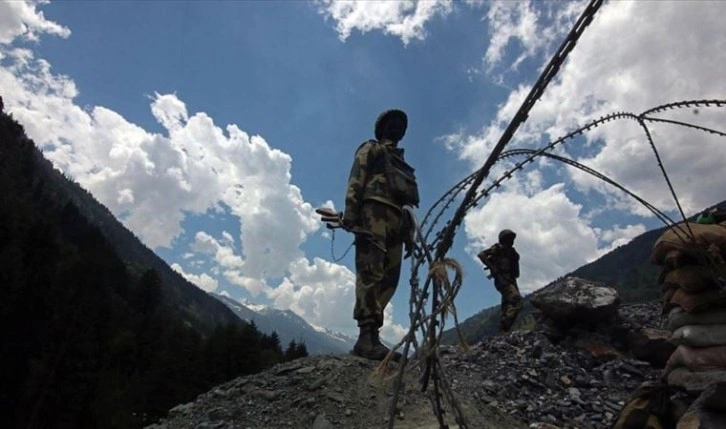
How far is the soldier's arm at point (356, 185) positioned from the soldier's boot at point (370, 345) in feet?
4.76

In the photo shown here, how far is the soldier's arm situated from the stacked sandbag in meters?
3.67

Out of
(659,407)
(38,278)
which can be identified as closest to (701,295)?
(659,407)

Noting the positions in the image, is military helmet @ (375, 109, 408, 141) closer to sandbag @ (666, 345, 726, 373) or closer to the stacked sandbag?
the stacked sandbag

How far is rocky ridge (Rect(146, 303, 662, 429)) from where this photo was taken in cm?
539

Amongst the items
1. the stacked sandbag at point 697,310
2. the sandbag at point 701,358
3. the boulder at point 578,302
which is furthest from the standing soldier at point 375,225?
the boulder at point 578,302

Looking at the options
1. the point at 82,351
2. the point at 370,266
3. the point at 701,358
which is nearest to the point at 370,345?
the point at 370,266

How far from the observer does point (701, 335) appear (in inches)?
192

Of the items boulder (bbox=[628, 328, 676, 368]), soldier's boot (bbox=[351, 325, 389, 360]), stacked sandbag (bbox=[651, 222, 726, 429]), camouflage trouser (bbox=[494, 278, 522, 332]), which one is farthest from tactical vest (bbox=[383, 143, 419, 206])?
camouflage trouser (bbox=[494, 278, 522, 332])

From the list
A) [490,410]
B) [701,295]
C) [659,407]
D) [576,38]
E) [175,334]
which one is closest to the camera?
[576,38]

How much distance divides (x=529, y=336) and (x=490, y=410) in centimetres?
365

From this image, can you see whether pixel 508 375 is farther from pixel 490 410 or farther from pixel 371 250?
pixel 371 250

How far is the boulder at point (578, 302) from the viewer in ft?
30.3

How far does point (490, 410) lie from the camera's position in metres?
6.22

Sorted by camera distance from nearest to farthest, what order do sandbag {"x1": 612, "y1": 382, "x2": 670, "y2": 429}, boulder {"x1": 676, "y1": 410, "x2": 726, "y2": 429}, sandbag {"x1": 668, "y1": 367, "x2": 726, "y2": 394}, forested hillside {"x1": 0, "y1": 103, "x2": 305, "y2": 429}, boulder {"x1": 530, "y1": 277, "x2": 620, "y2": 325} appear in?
boulder {"x1": 676, "y1": 410, "x2": 726, "y2": 429}
sandbag {"x1": 668, "y1": 367, "x2": 726, "y2": 394}
sandbag {"x1": 612, "y1": 382, "x2": 670, "y2": 429}
boulder {"x1": 530, "y1": 277, "x2": 620, "y2": 325}
forested hillside {"x1": 0, "y1": 103, "x2": 305, "y2": 429}
